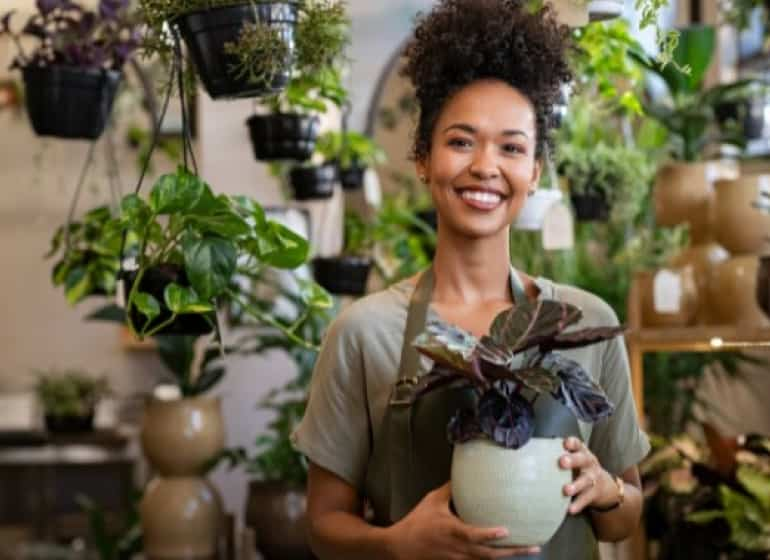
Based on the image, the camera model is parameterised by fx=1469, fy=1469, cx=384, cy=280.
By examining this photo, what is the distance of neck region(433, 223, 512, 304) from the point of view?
5.97 feet

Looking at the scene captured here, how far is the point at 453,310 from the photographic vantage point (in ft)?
6.00

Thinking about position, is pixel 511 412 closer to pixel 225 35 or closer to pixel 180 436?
pixel 225 35

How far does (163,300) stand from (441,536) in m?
1.15

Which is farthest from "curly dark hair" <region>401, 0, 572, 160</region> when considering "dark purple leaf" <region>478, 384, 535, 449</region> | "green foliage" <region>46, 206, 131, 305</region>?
"green foliage" <region>46, 206, 131, 305</region>

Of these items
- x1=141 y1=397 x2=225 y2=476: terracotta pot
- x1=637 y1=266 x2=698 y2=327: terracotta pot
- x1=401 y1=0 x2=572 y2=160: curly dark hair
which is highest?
x1=401 y1=0 x2=572 y2=160: curly dark hair

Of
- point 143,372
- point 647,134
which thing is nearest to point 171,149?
point 647,134

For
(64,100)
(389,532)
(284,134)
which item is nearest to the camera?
(389,532)

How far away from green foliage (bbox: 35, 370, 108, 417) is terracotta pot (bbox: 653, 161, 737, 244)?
380 cm

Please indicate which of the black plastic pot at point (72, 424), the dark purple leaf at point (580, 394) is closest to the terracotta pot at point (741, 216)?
the dark purple leaf at point (580, 394)

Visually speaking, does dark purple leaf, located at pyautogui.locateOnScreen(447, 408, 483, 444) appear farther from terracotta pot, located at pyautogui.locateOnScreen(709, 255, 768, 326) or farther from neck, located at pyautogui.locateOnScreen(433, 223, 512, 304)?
terracotta pot, located at pyautogui.locateOnScreen(709, 255, 768, 326)

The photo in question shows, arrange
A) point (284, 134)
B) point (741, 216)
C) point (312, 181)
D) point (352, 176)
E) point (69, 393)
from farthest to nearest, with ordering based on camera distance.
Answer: point (69, 393), point (352, 176), point (312, 181), point (741, 216), point (284, 134)

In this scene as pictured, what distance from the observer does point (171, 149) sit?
21.9 ft

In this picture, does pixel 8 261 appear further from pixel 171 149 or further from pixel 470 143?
pixel 470 143

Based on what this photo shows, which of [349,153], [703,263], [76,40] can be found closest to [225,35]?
[76,40]
